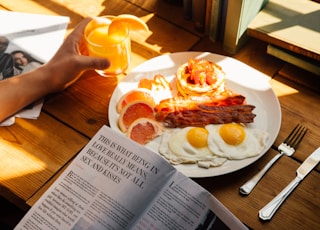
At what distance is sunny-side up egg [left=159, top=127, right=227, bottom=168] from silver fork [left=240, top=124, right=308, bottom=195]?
0.08 m

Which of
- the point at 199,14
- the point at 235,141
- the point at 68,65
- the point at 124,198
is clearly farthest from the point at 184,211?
the point at 199,14

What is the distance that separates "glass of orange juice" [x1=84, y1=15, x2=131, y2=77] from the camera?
3.76 ft

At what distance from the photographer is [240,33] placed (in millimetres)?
1207

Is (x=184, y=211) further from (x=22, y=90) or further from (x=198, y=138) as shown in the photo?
(x=22, y=90)

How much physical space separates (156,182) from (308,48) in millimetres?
566

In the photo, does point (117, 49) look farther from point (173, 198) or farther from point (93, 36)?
point (173, 198)

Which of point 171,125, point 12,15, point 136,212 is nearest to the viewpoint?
point 136,212

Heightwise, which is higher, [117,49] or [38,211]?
[117,49]

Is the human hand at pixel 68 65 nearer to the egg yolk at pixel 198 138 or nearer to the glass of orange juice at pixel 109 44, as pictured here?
the glass of orange juice at pixel 109 44

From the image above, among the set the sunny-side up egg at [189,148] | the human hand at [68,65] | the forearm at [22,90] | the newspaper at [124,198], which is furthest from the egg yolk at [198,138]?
the forearm at [22,90]

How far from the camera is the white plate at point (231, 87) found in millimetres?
971

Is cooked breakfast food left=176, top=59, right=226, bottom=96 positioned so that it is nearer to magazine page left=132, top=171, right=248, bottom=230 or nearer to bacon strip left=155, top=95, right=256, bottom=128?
bacon strip left=155, top=95, right=256, bottom=128

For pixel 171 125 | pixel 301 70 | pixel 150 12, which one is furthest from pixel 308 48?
pixel 150 12

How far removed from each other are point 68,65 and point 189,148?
16.6 inches
